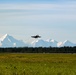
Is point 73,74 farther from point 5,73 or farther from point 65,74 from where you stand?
point 5,73

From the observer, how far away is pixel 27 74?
26.4 m

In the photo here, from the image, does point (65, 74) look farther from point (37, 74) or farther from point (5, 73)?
point (5, 73)

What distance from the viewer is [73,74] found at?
26.9 m

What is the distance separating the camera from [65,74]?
27.2m

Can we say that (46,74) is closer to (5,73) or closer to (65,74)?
(65,74)

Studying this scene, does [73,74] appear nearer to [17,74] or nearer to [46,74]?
[46,74]

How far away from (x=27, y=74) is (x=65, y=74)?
3.10m

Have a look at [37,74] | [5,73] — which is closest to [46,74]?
[37,74]

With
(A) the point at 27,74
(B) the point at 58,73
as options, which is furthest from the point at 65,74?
(A) the point at 27,74

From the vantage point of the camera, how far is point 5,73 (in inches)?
1068

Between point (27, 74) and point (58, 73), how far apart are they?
273 centimetres

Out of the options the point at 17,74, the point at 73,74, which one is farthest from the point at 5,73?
the point at 73,74

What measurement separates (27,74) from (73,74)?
3.64m

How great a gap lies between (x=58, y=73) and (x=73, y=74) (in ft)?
4.29
